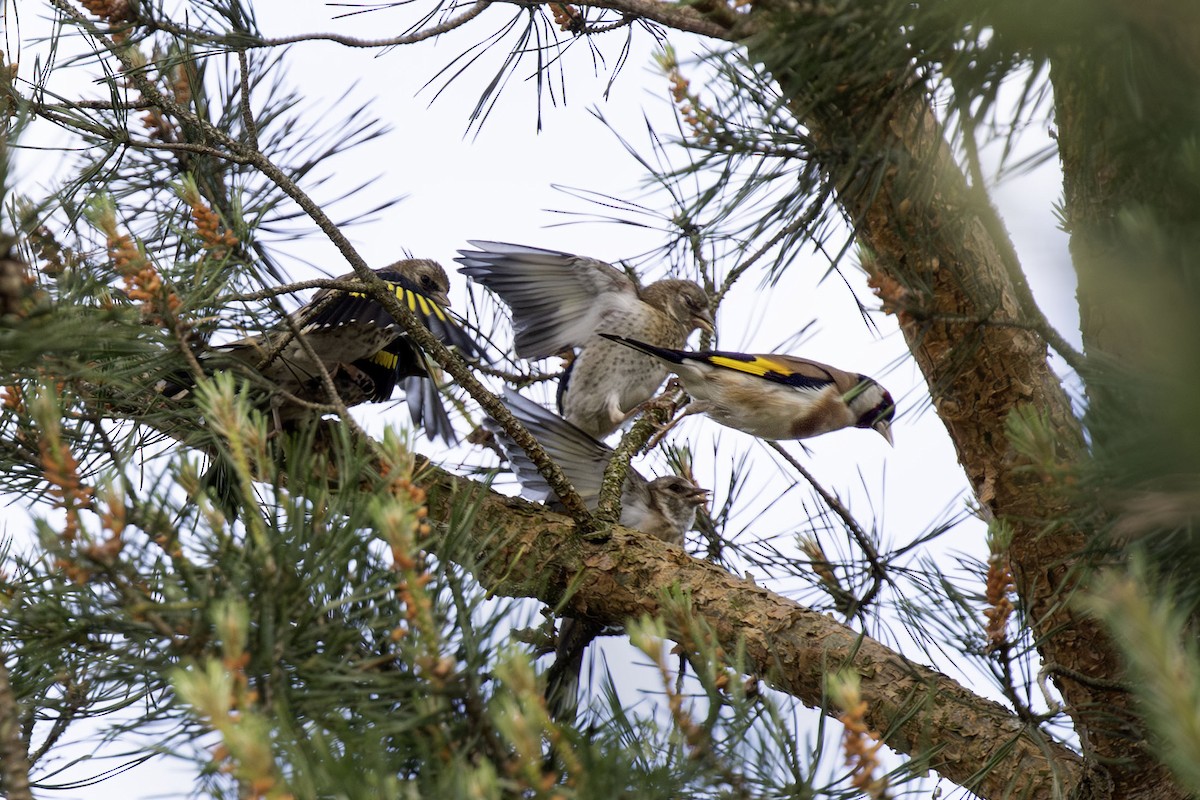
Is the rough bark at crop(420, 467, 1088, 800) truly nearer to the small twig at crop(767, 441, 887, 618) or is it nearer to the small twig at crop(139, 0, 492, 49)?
the small twig at crop(767, 441, 887, 618)

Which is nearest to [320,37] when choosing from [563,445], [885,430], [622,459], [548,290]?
[622,459]

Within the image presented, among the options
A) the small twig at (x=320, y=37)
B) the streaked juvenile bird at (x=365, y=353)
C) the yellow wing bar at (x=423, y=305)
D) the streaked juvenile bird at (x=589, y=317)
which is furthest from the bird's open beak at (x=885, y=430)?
the small twig at (x=320, y=37)

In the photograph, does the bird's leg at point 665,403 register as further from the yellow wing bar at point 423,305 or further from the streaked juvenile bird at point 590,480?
the yellow wing bar at point 423,305

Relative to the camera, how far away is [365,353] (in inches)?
150

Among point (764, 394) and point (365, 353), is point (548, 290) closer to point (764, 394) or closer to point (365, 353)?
point (365, 353)

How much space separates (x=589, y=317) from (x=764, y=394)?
1.07 meters

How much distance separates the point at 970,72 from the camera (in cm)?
143

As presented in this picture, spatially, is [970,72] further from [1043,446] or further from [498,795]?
[498,795]

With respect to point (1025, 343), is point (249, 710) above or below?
below

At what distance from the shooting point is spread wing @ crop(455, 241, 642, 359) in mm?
4520

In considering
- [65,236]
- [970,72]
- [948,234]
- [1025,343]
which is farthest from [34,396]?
[1025,343]

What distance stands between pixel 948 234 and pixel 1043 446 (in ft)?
2.69

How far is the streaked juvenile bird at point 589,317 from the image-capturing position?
4406 millimetres

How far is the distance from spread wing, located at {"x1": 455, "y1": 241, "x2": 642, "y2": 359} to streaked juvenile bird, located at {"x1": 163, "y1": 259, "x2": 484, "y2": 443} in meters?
0.32
